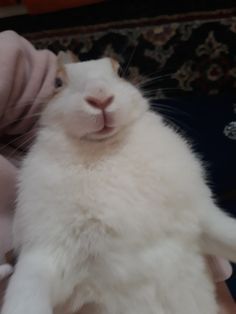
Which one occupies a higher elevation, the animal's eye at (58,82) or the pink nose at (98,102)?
the animal's eye at (58,82)

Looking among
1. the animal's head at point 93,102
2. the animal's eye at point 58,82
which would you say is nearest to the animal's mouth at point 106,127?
the animal's head at point 93,102

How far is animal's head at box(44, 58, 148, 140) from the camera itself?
0.61 m

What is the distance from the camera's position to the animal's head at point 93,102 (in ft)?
1.99

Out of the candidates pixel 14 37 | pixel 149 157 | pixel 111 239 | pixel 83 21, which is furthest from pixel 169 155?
pixel 83 21

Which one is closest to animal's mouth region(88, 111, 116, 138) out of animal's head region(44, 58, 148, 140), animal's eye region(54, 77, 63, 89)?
animal's head region(44, 58, 148, 140)

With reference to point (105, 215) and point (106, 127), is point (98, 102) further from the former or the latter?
point (105, 215)

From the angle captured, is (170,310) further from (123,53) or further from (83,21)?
(83,21)

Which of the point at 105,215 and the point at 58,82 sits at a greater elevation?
the point at 58,82

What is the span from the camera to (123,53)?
4.80 ft

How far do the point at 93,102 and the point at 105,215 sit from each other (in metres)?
0.16

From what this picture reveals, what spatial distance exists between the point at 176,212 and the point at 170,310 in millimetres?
145

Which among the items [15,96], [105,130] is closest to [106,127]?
[105,130]

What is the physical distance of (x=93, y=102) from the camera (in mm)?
606

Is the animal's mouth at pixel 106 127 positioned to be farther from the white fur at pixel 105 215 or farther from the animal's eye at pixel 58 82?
the animal's eye at pixel 58 82
